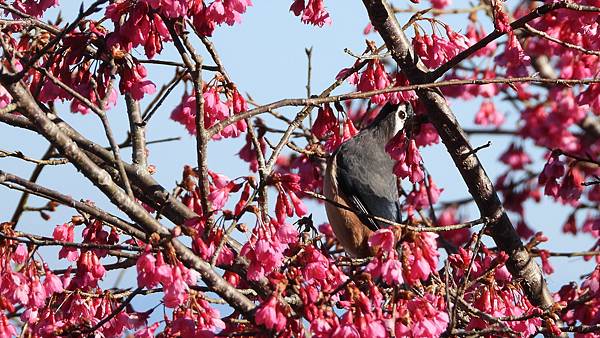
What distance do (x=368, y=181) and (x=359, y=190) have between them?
0.12m

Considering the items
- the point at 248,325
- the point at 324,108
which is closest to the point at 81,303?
the point at 248,325

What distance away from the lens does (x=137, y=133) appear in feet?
13.1

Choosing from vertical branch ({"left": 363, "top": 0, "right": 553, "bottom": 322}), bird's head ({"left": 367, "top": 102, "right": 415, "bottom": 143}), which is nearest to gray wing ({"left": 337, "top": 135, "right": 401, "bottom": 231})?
bird's head ({"left": 367, "top": 102, "right": 415, "bottom": 143})

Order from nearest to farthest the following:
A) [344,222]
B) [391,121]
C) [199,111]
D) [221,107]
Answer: [199,111], [221,107], [344,222], [391,121]

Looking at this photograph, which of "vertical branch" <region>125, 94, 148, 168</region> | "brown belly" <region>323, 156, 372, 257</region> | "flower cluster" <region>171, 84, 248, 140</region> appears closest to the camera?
"flower cluster" <region>171, 84, 248, 140</region>

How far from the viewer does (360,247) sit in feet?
16.7

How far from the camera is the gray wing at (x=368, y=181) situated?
507cm

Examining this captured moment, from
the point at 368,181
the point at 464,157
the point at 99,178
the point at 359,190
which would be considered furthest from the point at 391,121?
the point at 99,178

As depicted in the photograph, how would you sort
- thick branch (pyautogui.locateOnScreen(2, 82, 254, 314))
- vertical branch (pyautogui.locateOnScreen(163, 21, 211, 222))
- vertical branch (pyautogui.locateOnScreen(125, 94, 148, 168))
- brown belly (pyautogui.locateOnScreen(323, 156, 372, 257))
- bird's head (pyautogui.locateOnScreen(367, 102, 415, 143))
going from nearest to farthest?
thick branch (pyautogui.locateOnScreen(2, 82, 254, 314)), vertical branch (pyautogui.locateOnScreen(163, 21, 211, 222)), vertical branch (pyautogui.locateOnScreen(125, 94, 148, 168)), brown belly (pyautogui.locateOnScreen(323, 156, 372, 257)), bird's head (pyautogui.locateOnScreen(367, 102, 415, 143))

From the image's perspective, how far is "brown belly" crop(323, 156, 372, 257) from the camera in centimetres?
499

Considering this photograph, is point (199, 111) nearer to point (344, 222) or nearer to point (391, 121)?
point (344, 222)

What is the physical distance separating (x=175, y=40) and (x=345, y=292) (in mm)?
1094

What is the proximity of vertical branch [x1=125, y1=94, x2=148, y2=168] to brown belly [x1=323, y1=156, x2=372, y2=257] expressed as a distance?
1.32m

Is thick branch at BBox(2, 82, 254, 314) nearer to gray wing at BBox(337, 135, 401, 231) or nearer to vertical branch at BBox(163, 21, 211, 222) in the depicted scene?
vertical branch at BBox(163, 21, 211, 222)
